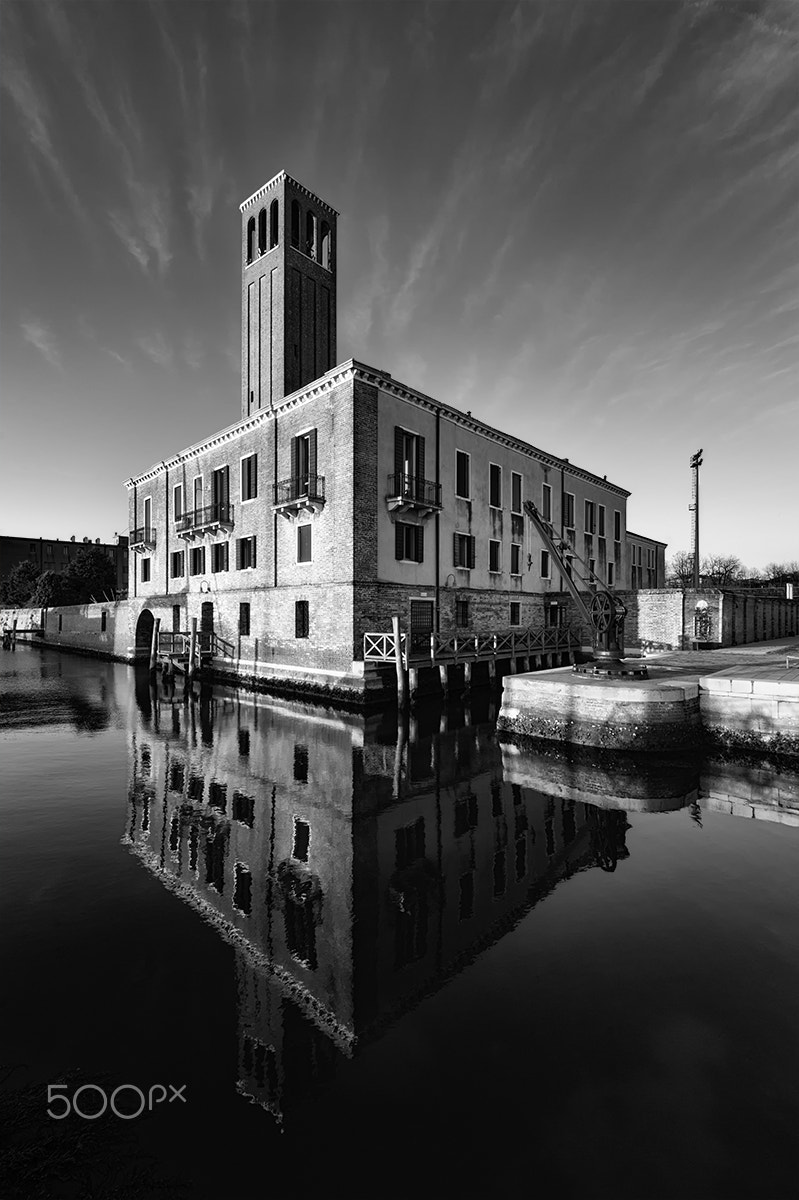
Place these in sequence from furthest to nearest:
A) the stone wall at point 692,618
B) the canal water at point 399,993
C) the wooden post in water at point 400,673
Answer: the stone wall at point 692,618 < the wooden post in water at point 400,673 < the canal water at point 399,993

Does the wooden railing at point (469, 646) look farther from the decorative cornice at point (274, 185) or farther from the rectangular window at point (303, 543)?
the decorative cornice at point (274, 185)

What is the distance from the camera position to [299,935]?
5250mm

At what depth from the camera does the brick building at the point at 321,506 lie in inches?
768

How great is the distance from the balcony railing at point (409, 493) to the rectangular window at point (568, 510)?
1274 cm

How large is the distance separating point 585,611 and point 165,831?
12.7m

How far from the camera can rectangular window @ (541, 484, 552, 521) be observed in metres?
29.4

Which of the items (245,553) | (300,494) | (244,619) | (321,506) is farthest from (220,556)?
(321,506)

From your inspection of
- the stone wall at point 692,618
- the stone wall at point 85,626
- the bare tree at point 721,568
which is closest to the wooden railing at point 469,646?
the stone wall at point 692,618

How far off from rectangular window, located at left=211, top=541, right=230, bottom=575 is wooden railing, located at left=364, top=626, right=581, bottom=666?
34.9 ft

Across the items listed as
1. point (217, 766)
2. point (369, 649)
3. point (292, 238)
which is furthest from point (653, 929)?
point (292, 238)

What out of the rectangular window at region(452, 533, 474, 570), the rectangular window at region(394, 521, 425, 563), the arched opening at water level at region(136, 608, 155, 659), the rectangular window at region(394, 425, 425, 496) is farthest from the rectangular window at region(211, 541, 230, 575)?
the rectangular window at region(452, 533, 474, 570)

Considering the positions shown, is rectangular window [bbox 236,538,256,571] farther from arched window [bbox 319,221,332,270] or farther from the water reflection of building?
arched window [bbox 319,221,332,270]

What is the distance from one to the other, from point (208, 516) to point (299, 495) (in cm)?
773

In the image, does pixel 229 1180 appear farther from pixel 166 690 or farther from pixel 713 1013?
pixel 166 690
